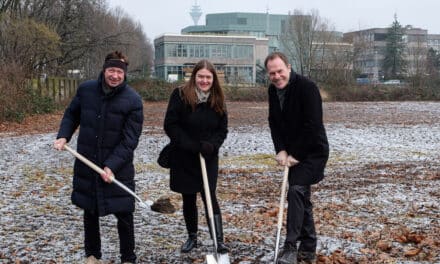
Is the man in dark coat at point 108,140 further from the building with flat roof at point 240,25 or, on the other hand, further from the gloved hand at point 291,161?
the building with flat roof at point 240,25

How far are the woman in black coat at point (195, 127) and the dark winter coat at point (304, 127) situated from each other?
683mm

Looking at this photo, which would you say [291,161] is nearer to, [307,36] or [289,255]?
[289,255]

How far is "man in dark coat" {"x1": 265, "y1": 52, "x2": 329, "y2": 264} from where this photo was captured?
5.21 metres

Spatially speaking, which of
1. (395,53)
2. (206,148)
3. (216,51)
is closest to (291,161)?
(206,148)

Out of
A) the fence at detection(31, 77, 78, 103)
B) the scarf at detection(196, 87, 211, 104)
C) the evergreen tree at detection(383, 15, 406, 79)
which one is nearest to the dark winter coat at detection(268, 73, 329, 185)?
the scarf at detection(196, 87, 211, 104)

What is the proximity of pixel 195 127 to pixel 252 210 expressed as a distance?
261cm

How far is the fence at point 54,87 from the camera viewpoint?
99.3ft

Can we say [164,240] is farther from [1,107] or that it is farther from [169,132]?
[1,107]

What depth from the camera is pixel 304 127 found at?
17.3 feet

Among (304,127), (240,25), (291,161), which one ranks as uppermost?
(240,25)

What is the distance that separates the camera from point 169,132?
5754 mm

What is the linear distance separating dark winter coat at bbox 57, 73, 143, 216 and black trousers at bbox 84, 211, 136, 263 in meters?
0.15

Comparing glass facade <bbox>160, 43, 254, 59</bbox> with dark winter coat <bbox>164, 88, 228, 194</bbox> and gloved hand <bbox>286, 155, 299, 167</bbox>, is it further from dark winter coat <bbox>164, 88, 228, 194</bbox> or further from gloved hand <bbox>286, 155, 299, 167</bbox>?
gloved hand <bbox>286, 155, 299, 167</bbox>

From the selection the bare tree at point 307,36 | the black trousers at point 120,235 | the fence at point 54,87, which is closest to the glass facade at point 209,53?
the bare tree at point 307,36
